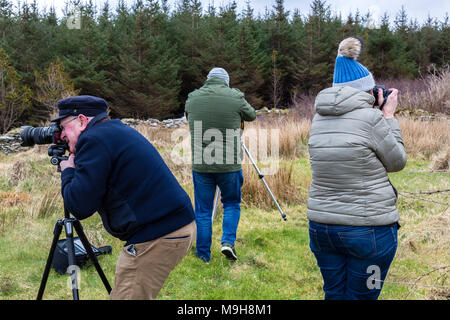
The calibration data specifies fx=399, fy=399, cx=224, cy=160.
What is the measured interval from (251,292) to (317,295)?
0.56 metres

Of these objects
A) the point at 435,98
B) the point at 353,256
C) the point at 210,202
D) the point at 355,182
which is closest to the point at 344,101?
the point at 355,182

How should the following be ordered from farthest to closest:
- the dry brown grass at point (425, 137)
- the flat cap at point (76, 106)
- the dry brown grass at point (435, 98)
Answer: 1. the dry brown grass at point (435, 98)
2. the dry brown grass at point (425, 137)
3. the flat cap at point (76, 106)

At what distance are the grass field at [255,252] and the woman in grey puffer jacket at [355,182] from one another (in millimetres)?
208

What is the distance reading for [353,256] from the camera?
7.15 ft

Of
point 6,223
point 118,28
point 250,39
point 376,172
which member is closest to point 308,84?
point 250,39

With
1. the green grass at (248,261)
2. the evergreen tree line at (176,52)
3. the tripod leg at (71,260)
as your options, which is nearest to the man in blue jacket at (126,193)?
the tripod leg at (71,260)

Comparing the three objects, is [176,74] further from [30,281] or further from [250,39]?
[30,281]

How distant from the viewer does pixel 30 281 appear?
372cm

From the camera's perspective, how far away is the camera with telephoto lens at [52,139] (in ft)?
6.97

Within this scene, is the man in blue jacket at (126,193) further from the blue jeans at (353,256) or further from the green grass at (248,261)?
the green grass at (248,261)

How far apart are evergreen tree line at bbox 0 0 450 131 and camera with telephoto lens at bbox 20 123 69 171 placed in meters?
19.5

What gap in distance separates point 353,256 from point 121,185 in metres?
1.29

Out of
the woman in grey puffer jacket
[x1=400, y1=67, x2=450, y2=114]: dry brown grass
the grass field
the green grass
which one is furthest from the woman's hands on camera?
[x1=400, y1=67, x2=450, y2=114]: dry brown grass

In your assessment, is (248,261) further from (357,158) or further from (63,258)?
(357,158)
